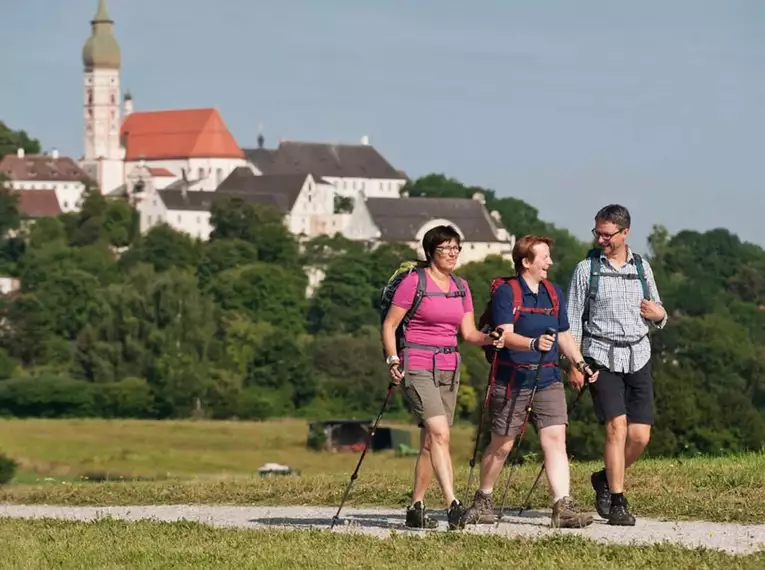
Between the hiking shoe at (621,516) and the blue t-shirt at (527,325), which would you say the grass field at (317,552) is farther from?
the blue t-shirt at (527,325)

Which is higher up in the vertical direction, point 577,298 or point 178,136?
point 178,136

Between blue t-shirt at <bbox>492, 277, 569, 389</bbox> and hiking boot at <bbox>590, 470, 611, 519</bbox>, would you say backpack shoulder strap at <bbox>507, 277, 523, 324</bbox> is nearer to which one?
blue t-shirt at <bbox>492, 277, 569, 389</bbox>

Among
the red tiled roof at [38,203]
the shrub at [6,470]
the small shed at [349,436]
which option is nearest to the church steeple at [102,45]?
the red tiled roof at [38,203]

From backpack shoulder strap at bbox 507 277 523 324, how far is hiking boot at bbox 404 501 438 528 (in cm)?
114

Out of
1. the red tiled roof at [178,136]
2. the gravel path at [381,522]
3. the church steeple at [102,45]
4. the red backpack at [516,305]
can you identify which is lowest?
the gravel path at [381,522]

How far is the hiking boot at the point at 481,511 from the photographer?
39.2 ft

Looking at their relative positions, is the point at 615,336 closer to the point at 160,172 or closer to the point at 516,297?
the point at 516,297

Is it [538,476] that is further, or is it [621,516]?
[538,476]

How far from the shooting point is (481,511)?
12.0 meters

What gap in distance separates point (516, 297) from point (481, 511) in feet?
3.93

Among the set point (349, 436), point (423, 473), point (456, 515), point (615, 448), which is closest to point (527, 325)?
point (615, 448)

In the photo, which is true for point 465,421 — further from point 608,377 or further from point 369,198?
point 369,198

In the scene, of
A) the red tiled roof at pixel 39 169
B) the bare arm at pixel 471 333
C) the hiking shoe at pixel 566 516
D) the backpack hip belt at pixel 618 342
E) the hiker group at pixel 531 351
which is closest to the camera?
the hiking shoe at pixel 566 516

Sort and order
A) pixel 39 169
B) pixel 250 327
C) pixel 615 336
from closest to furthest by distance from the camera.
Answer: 1. pixel 615 336
2. pixel 250 327
3. pixel 39 169
